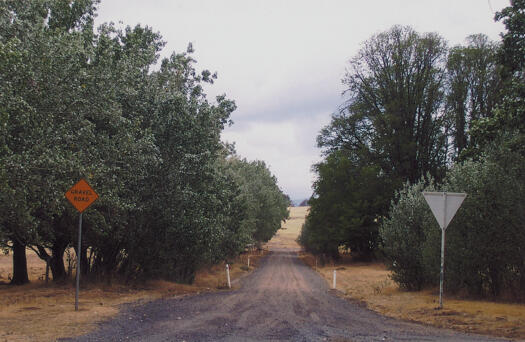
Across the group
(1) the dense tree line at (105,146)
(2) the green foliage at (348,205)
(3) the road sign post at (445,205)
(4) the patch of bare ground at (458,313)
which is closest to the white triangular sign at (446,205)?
(3) the road sign post at (445,205)

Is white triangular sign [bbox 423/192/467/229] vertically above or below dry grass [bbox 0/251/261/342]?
above

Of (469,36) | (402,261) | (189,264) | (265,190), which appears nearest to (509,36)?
(402,261)

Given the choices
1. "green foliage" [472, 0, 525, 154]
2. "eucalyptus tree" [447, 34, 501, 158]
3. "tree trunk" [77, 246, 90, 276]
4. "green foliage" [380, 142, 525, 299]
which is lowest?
"tree trunk" [77, 246, 90, 276]

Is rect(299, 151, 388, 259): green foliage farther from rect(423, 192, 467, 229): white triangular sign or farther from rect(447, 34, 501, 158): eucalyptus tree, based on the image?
rect(423, 192, 467, 229): white triangular sign

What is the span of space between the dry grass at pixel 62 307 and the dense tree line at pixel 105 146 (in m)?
1.47

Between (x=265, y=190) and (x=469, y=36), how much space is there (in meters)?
25.5

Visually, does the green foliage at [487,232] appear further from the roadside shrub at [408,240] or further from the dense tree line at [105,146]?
the dense tree line at [105,146]

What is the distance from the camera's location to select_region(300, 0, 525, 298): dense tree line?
14.2 meters

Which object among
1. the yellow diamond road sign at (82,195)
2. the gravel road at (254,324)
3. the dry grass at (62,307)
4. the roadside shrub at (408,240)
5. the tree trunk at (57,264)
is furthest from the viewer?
the tree trunk at (57,264)

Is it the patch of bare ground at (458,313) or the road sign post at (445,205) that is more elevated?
the road sign post at (445,205)

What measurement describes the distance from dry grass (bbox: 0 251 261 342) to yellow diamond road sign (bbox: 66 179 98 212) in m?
2.59

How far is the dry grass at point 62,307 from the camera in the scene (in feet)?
31.1

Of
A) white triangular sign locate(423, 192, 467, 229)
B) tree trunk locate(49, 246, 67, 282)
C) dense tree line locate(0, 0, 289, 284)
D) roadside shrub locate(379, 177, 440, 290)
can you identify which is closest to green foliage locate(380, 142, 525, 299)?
white triangular sign locate(423, 192, 467, 229)

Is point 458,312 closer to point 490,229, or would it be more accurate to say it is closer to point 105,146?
point 490,229
